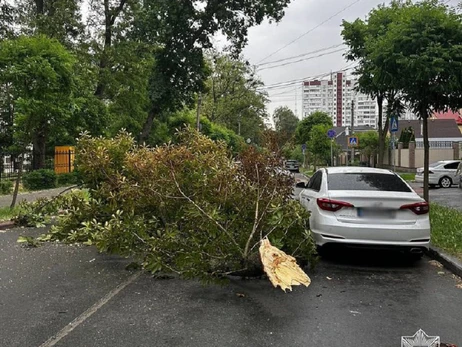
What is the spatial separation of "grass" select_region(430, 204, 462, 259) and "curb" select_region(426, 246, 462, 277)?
0.13 m

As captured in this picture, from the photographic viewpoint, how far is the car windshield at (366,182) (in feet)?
24.5

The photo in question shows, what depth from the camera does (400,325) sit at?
4.66m

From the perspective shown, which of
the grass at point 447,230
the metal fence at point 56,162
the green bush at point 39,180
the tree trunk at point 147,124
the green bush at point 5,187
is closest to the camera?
the grass at point 447,230

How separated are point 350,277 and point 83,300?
11.5 feet

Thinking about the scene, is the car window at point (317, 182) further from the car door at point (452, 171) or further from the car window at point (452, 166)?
the car window at point (452, 166)

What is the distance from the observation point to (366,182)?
25.2ft

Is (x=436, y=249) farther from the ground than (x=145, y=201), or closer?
closer

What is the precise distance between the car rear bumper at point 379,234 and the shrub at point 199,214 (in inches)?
18.0

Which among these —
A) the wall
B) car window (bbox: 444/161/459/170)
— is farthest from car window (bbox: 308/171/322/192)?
the wall

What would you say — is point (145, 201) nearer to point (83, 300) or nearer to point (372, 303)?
point (83, 300)

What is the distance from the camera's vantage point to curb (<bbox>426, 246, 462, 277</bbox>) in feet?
22.0

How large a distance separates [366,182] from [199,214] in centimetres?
296

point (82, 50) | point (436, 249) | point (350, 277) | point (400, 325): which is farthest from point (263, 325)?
point (82, 50)

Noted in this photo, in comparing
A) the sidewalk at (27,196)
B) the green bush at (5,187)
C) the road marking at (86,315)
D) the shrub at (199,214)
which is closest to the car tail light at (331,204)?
the shrub at (199,214)
